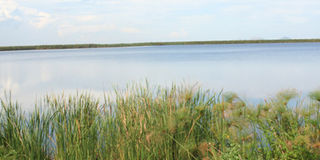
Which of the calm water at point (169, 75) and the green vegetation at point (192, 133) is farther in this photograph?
Result: the calm water at point (169, 75)

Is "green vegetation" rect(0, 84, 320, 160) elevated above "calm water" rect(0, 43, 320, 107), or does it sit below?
above

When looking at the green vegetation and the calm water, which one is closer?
the green vegetation

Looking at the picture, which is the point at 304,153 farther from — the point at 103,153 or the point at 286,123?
the point at 103,153

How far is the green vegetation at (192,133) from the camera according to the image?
2.93 m

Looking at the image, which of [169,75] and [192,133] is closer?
[192,133]

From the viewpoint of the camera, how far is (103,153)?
151 inches

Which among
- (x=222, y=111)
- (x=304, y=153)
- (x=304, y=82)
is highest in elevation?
(x=222, y=111)

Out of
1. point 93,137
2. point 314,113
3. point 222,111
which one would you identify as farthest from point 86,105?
point 314,113

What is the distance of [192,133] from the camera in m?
3.40

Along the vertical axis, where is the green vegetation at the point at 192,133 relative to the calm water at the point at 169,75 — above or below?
above

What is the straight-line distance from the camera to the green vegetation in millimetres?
2932

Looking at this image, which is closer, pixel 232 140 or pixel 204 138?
A: pixel 232 140

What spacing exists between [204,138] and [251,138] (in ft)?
2.73

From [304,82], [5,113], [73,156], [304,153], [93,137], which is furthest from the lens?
[304,82]
